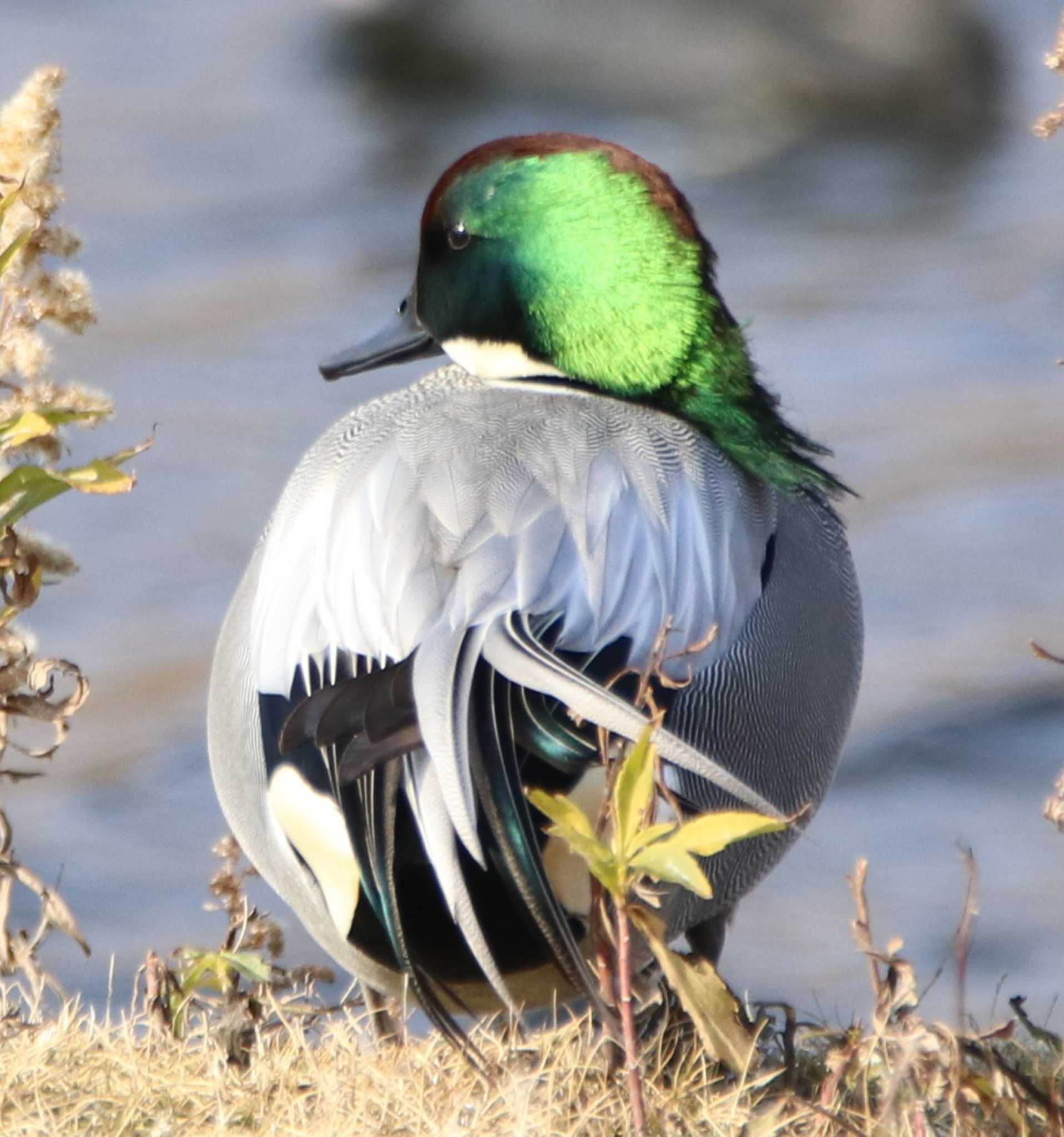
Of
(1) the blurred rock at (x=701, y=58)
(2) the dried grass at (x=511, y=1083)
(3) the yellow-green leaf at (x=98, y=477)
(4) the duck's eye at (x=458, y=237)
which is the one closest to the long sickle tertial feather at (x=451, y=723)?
(2) the dried grass at (x=511, y=1083)

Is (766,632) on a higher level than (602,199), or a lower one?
lower

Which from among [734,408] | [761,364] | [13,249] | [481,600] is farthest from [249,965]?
[761,364]

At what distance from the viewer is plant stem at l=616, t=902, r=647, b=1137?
6.25 ft

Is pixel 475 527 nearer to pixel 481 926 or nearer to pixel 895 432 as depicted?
pixel 481 926

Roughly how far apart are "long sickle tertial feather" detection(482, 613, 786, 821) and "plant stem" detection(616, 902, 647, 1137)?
0.53 ft

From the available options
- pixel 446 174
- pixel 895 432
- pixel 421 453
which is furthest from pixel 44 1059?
pixel 895 432

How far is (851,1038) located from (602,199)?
3.72 feet

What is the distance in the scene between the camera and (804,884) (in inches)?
190

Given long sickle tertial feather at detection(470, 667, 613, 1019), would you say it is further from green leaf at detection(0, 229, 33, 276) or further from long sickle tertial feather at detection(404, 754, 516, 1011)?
green leaf at detection(0, 229, 33, 276)

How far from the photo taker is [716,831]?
183 centimetres

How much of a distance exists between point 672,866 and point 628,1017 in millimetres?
198

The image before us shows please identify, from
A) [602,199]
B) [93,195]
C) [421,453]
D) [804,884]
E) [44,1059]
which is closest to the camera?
[44,1059]

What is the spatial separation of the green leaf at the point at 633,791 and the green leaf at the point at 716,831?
0.03m

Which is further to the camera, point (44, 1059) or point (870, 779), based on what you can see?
point (870, 779)
